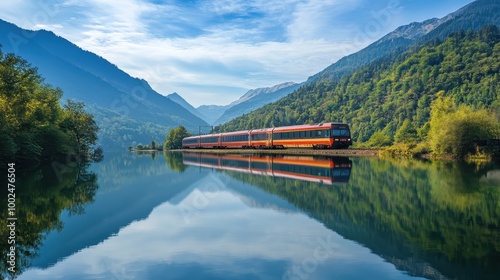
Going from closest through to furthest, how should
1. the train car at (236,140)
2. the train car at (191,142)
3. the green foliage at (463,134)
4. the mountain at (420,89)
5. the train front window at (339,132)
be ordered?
1. the green foliage at (463,134)
2. the train front window at (339,132)
3. the train car at (236,140)
4. the train car at (191,142)
5. the mountain at (420,89)

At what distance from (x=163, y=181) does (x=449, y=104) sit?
56.5 m

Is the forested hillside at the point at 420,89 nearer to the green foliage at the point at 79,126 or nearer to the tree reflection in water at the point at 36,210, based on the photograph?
the green foliage at the point at 79,126

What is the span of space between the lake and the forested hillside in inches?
4331

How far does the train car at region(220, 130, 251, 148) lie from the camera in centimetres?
8244

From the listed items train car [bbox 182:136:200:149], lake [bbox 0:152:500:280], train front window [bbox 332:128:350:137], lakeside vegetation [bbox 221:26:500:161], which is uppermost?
lakeside vegetation [bbox 221:26:500:161]

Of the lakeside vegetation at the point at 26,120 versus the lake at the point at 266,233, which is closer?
the lake at the point at 266,233

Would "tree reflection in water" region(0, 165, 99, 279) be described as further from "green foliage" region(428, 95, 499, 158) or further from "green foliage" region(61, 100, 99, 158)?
"green foliage" region(61, 100, 99, 158)

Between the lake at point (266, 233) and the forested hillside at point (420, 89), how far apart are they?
110 m

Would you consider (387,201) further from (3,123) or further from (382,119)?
(382,119)

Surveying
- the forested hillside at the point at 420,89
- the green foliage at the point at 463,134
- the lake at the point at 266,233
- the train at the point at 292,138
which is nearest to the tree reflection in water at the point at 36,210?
the lake at the point at 266,233

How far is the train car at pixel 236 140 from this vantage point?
82.4 metres

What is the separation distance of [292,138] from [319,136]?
7674 millimetres

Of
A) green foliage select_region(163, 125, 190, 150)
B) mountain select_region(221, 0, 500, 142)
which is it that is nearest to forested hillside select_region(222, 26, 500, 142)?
mountain select_region(221, 0, 500, 142)

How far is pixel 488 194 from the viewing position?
20.5m
